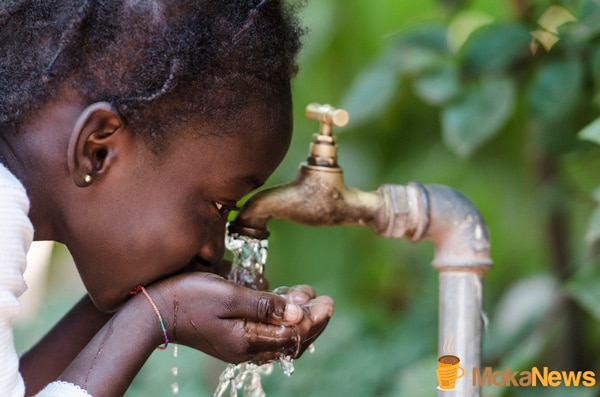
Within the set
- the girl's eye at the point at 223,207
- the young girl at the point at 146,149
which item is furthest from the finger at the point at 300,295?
the girl's eye at the point at 223,207

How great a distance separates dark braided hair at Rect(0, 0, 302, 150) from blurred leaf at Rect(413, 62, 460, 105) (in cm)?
48

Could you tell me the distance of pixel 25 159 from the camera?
1173mm

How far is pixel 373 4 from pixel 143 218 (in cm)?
112

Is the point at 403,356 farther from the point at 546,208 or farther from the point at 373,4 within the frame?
the point at 373,4

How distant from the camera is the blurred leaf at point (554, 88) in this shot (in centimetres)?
149

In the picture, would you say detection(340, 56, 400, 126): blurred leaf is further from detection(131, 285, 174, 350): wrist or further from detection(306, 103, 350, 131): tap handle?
detection(131, 285, 174, 350): wrist

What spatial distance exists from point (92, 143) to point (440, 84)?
0.69m

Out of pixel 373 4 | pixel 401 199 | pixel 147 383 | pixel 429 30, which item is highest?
pixel 373 4

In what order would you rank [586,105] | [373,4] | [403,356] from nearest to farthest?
[586,105] → [403,356] → [373,4]

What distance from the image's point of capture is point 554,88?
150 cm

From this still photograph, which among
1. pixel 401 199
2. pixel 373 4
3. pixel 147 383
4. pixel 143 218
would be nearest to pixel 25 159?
pixel 143 218

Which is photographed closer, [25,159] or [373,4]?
[25,159]

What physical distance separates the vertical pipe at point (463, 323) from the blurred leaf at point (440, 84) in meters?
0.42

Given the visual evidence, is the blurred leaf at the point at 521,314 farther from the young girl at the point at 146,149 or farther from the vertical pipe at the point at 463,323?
the young girl at the point at 146,149
